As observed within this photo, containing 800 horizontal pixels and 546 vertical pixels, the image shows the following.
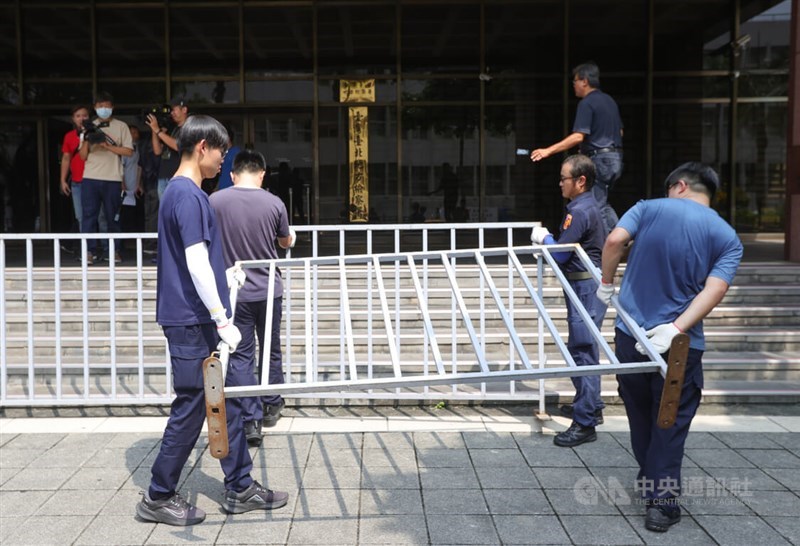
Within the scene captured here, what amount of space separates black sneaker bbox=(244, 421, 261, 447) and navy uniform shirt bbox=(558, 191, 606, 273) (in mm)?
2329

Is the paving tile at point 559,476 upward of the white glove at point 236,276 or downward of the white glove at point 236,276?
downward

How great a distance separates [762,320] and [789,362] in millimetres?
937

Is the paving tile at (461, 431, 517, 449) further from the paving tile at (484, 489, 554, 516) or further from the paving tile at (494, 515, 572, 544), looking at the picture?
the paving tile at (494, 515, 572, 544)

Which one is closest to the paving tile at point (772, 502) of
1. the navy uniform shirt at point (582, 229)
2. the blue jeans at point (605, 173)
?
the navy uniform shirt at point (582, 229)

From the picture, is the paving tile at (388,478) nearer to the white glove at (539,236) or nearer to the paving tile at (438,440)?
the paving tile at (438,440)

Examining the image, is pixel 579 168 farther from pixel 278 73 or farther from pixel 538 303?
pixel 278 73

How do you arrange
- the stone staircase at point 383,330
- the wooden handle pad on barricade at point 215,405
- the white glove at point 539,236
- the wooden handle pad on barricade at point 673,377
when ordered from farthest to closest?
the stone staircase at point 383,330
the white glove at point 539,236
the wooden handle pad on barricade at point 673,377
the wooden handle pad on barricade at point 215,405

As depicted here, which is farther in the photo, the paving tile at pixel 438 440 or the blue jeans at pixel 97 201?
the blue jeans at pixel 97 201

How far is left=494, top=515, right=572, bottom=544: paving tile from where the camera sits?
3643mm

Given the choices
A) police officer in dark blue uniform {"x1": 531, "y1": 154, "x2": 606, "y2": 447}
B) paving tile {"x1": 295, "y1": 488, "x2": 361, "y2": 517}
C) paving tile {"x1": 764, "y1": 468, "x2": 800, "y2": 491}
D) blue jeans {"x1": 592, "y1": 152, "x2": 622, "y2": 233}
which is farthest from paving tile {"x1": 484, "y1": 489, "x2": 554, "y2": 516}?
blue jeans {"x1": 592, "y1": 152, "x2": 622, "y2": 233}

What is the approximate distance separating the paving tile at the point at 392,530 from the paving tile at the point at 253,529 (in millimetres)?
388

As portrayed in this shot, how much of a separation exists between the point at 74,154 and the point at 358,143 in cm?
492

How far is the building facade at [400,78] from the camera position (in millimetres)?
12672

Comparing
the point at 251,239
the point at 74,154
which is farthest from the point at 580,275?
the point at 74,154
